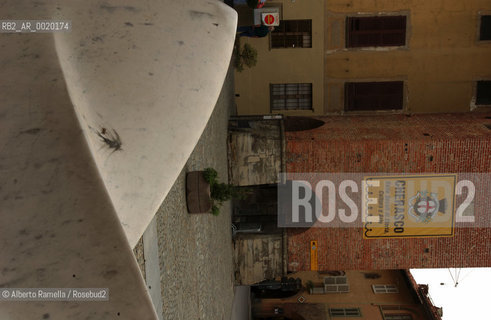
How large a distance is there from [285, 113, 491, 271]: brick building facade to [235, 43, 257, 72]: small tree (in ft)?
9.66

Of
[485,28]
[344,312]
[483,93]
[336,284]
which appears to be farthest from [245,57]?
[344,312]

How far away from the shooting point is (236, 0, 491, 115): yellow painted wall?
37.9 ft

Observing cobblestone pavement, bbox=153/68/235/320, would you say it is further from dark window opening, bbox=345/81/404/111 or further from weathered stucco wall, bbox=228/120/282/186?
dark window opening, bbox=345/81/404/111

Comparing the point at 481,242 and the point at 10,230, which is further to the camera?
the point at 481,242

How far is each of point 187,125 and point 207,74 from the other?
0.25m

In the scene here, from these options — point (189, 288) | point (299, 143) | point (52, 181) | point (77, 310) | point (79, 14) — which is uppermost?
point (79, 14)

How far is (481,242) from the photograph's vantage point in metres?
8.91

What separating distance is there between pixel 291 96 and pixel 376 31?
2.93m

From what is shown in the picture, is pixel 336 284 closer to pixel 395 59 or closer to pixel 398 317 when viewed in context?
pixel 398 317

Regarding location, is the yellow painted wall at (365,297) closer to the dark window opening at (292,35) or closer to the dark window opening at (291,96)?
the dark window opening at (291,96)

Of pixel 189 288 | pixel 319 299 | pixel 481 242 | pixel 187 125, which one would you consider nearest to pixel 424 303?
pixel 319 299

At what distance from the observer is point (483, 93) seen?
11750 millimetres

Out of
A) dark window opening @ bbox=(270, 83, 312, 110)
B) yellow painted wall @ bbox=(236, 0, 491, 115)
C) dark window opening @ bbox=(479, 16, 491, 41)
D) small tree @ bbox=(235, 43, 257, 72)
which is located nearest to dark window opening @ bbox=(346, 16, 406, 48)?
yellow painted wall @ bbox=(236, 0, 491, 115)

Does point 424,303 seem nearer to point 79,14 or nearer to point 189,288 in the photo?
point 189,288
